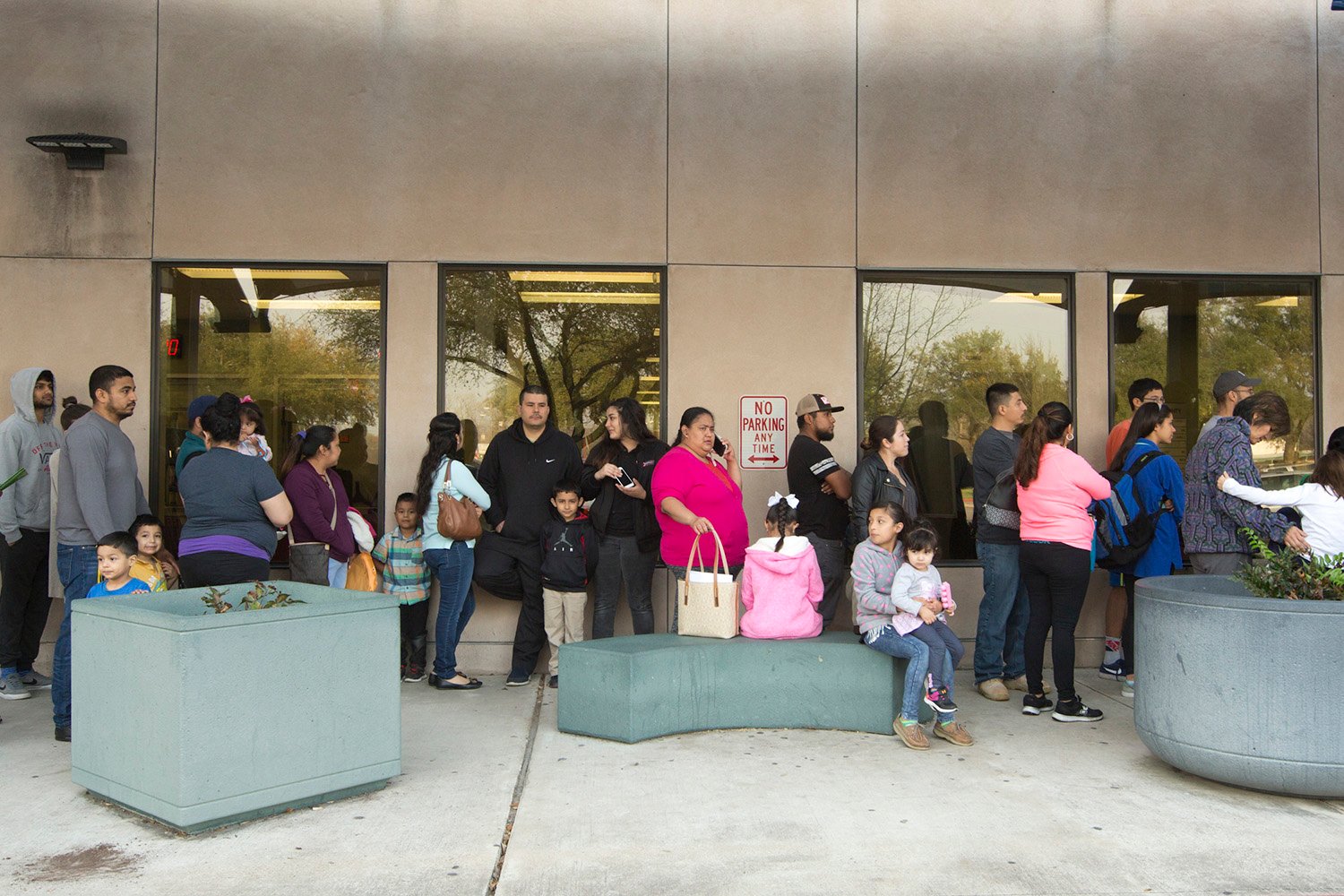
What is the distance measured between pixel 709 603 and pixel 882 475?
1.57 metres

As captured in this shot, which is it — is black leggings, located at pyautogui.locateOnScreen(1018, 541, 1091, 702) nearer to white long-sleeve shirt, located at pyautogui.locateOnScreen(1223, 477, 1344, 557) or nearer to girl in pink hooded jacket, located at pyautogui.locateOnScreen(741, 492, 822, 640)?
white long-sleeve shirt, located at pyautogui.locateOnScreen(1223, 477, 1344, 557)

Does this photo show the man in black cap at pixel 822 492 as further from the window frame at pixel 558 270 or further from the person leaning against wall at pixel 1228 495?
the person leaning against wall at pixel 1228 495

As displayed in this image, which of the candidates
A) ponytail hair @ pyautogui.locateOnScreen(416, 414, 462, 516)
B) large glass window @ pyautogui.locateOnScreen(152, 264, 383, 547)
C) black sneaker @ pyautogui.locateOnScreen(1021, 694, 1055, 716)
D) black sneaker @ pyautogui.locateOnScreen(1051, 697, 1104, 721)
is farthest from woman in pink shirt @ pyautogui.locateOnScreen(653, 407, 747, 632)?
large glass window @ pyautogui.locateOnScreen(152, 264, 383, 547)

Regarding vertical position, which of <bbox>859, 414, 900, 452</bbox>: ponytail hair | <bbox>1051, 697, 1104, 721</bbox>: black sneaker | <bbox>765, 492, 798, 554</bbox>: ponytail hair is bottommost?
<bbox>1051, 697, 1104, 721</bbox>: black sneaker

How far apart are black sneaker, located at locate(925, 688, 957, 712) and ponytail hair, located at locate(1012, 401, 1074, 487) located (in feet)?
4.62

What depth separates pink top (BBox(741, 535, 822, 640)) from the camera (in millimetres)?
A: 6930

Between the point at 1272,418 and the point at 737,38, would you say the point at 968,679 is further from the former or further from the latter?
the point at 737,38

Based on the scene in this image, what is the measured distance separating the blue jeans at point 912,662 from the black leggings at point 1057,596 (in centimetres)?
88

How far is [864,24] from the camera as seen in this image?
29.1ft

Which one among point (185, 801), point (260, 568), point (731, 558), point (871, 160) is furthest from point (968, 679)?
point (185, 801)

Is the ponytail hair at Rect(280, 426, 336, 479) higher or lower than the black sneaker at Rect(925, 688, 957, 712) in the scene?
higher

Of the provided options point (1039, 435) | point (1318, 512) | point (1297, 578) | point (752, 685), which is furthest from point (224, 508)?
point (1318, 512)

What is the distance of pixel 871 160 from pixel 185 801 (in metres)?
6.39

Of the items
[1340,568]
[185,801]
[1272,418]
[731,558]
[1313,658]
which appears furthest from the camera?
[731,558]
